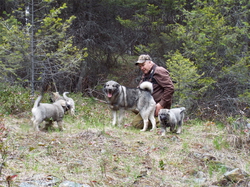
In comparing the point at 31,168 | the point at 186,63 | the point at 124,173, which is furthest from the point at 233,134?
the point at 186,63

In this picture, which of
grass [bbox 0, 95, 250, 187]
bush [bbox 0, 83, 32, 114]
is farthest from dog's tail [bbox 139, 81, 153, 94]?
bush [bbox 0, 83, 32, 114]

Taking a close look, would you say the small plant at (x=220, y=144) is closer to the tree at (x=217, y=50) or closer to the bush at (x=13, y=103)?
the tree at (x=217, y=50)

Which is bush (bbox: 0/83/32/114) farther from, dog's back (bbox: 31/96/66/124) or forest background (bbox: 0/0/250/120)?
dog's back (bbox: 31/96/66/124)

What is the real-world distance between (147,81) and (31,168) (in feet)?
15.7

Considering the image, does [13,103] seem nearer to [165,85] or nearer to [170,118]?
[165,85]

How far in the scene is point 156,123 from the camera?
8.31 metres

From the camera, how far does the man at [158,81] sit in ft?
25.0

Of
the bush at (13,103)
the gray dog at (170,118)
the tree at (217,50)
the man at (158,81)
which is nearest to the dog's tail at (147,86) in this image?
the man at (158,81)

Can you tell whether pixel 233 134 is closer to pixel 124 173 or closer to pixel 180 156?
pixel 180 156

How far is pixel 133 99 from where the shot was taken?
8.19 meters

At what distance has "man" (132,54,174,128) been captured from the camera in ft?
25.0

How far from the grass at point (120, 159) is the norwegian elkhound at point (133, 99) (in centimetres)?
155

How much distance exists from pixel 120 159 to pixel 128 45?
12.9 meters

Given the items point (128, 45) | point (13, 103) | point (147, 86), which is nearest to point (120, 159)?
point (147, 86)
